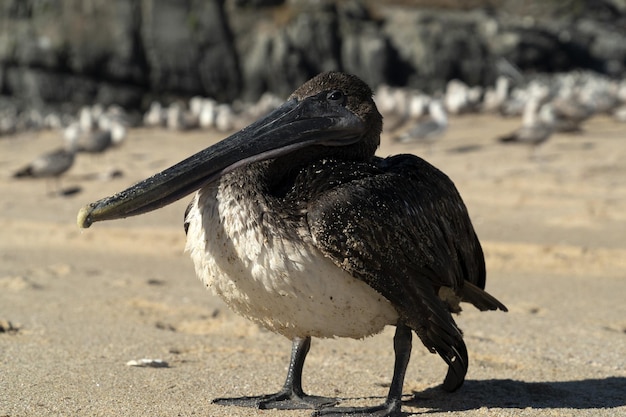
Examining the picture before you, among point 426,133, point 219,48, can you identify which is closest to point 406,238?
point 426,133

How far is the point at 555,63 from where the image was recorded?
1339 inches

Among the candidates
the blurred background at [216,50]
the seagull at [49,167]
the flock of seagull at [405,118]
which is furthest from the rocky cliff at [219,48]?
the seagull at [49,167]

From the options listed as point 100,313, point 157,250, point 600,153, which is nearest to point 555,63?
point 600,153

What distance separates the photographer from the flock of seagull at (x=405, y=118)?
14.1 meters

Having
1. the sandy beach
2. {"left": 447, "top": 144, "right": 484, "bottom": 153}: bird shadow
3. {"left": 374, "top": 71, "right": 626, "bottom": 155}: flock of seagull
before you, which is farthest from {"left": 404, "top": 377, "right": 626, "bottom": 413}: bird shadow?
{"left": 447, "top": 144, "right": 484, "bottom": 153}: bird shadow

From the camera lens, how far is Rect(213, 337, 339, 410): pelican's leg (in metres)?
3.45

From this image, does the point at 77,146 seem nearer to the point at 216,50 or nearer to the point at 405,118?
the point at 405,118

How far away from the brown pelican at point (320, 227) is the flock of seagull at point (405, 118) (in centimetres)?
1001

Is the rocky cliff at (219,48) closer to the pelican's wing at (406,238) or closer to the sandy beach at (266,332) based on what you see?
the sandy beach at (266,332)

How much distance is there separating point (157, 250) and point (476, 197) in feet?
12.4

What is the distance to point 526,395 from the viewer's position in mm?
3723

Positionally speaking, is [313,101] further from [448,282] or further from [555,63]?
[555,63]

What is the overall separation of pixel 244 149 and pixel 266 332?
6.51 feet

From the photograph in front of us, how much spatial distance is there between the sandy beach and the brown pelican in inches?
14.5
